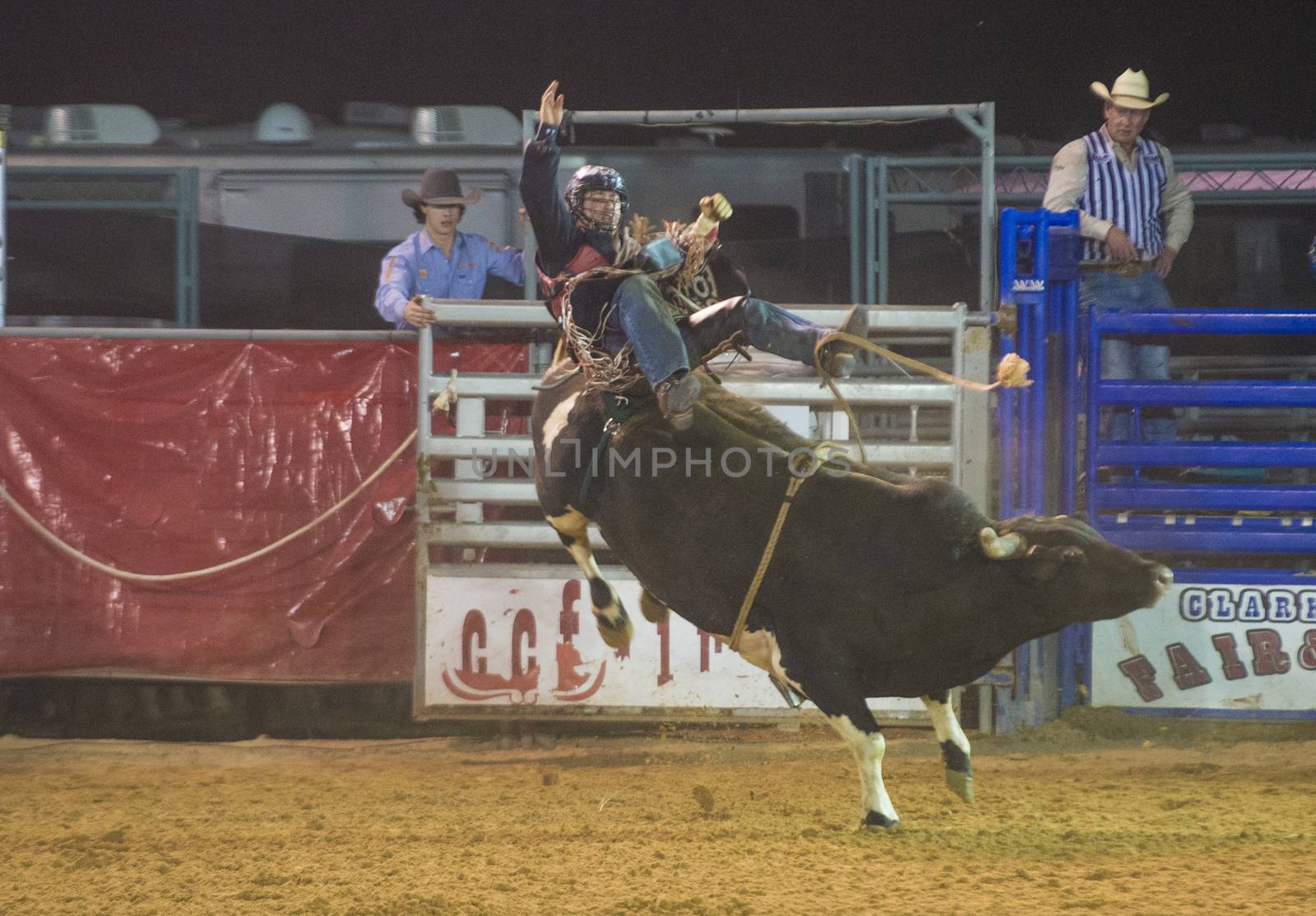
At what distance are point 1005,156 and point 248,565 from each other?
5.10 meters

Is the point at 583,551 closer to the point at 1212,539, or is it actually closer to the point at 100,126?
the point at 1212,539

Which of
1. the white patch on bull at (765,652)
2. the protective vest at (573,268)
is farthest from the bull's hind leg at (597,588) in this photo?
the protective vest at (573,268)

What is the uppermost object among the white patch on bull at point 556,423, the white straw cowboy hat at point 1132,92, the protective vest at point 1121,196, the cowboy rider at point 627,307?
the white straw cowboy hat at point 1132,92

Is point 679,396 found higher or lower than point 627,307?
lower

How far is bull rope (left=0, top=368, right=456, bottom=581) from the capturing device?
6.56 meters

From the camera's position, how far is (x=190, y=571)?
6734 millimetres

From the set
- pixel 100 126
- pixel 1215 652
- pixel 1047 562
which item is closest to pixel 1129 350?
pixel 1215 652

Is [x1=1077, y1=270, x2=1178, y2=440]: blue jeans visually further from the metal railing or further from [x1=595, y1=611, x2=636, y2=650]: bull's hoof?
[x1=595, y1=611, x2=636, y2=650]: bull's hoof

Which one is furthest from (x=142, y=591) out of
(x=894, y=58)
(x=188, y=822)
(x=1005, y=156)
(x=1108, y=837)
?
(x=894, y=58)

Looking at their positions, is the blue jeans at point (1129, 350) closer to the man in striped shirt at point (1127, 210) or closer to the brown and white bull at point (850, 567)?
the man in striped shirt at point (1127, 210)

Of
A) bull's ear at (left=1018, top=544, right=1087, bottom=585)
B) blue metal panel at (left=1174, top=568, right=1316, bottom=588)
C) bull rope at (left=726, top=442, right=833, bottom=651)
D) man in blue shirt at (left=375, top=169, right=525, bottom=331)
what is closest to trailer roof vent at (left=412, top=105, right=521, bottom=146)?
man in blue shirt at (left=375, top=169, right=525, bottom=331)

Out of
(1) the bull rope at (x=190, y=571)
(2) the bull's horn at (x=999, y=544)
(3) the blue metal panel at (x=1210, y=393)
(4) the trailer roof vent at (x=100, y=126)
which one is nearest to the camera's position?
(2) the bull's horn at (x=999, y=544)

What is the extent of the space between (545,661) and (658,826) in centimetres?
168

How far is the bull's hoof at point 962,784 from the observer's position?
4613 millimetres
